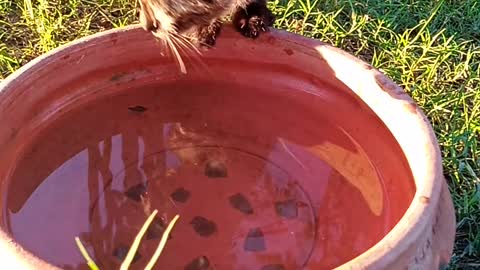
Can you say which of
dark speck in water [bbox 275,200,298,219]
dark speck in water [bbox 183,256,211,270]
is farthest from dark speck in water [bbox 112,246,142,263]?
dark speck in water [bbox 275,200,298,219]

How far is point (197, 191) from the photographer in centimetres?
196

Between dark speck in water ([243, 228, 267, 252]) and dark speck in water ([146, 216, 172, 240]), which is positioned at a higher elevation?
dark speck in water ([243, 228, 267, 252])

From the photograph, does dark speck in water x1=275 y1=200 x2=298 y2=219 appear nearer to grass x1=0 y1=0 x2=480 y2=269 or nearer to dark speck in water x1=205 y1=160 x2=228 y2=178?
dark speck in water x1=205 y1=160 x2=228 y2=178

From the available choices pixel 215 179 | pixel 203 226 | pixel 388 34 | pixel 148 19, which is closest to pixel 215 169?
pixel 215 179

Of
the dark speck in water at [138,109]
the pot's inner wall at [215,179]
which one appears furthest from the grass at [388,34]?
the dark speck in water at [138,109]

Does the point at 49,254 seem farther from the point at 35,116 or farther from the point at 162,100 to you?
the point at 162,100

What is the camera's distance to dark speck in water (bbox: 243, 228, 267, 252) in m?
1.84

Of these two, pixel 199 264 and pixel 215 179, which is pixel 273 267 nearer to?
pixel 199 264

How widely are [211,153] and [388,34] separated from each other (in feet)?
3.03

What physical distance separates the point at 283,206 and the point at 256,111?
28cm

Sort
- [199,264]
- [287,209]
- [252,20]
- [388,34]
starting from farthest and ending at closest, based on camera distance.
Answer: [388,34]
[252,20]
[287,209]
[199,264]

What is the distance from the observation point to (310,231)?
1.87 m

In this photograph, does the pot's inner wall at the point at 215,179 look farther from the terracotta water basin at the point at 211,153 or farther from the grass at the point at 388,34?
the grass at the point at 388,34

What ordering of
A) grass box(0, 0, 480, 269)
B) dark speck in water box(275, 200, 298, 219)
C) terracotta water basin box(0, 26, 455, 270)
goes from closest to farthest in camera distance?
terracotta water basin box(0, 26, 455, 270) < dark speck in water box(275, 200, 298, 219) < grass box(0, 0, 480, 269)
